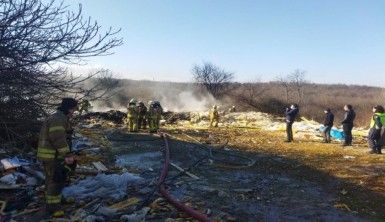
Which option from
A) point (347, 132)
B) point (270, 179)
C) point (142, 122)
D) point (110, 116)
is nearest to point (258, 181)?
point (270, 179)

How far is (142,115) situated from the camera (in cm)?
2100

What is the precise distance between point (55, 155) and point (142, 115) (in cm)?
1401

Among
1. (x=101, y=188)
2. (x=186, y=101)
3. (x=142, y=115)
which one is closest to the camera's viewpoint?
(x=101, y=188)

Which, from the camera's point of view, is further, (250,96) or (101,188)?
(250,96)

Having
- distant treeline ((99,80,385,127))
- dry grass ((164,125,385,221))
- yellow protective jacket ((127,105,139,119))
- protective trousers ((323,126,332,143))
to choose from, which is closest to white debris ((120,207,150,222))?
dry grass ((164,125,385,221))

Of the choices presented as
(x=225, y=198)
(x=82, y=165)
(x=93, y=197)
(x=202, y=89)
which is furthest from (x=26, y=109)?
(x=202, y=89)

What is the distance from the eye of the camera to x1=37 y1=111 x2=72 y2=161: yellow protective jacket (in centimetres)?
684

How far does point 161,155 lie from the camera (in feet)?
42.3

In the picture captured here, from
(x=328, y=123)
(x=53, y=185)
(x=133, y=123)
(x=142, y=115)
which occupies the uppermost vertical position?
(x=328, y=123)

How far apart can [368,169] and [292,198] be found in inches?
171

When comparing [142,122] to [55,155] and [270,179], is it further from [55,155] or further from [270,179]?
[55,155]

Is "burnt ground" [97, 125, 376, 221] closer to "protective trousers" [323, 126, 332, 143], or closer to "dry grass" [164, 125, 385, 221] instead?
"dry grass" [164, 125, 385, 221]

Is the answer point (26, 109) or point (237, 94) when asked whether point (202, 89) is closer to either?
point (237, 94)

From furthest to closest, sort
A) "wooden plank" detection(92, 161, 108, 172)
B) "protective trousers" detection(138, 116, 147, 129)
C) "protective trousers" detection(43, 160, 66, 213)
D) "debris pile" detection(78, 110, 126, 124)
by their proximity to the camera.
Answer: "debris pile" detection(78, 110, 126, 124), "protective trousers" detection(138, 116, 147, 129), "wooden plank" detection(92, 161, 108, 172), "protective trousers" detection(43, 160, 66, 213)
